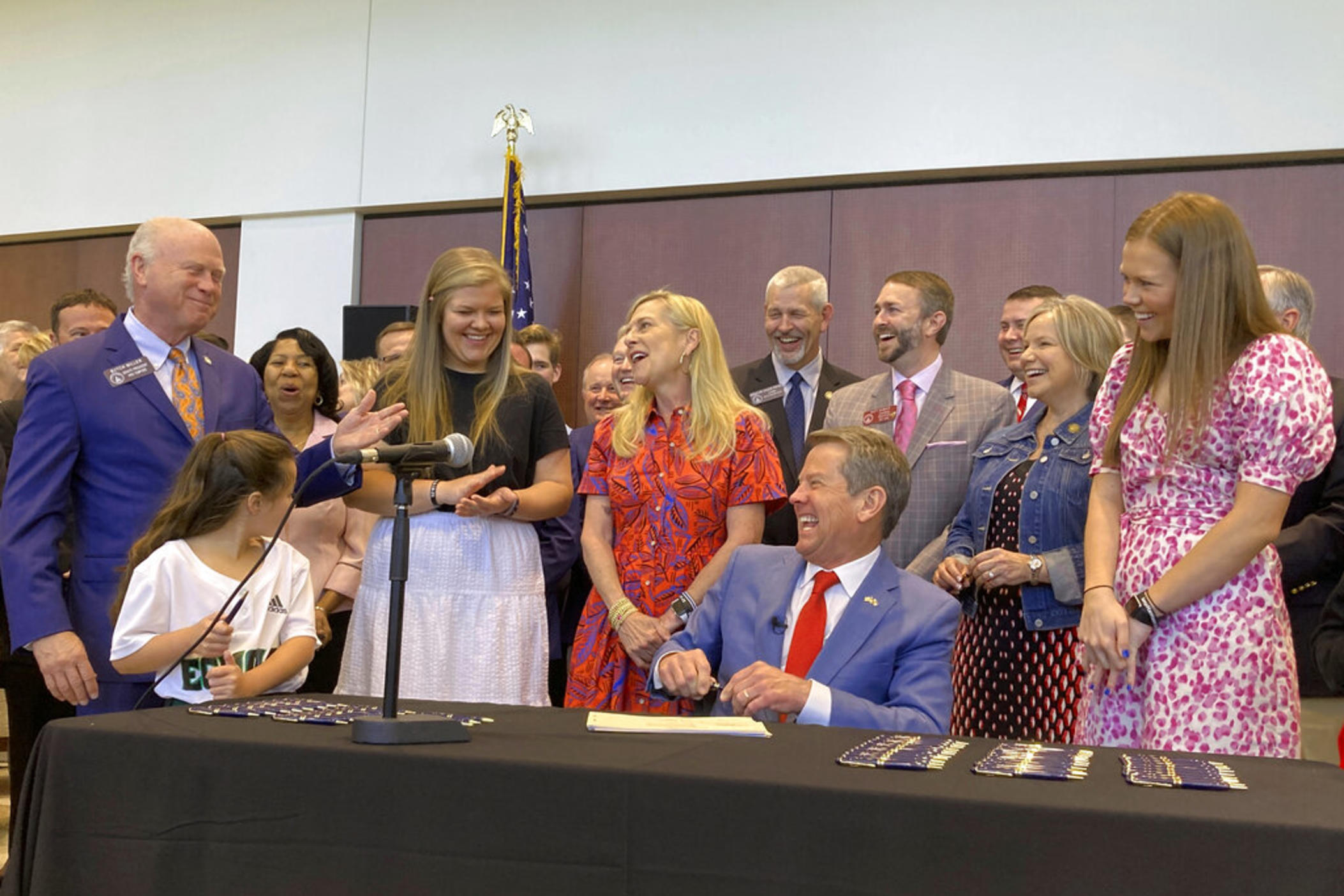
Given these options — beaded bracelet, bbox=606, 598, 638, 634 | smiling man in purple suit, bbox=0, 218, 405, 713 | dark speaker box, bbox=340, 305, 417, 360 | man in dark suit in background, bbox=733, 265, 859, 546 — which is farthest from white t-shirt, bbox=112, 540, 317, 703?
dark speaker box, bbox=340, 305, 417, 360

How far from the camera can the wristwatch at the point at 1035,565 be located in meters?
3.10

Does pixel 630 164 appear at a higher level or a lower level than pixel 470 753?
higher

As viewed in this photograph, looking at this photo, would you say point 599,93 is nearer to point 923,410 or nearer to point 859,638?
point 923,410

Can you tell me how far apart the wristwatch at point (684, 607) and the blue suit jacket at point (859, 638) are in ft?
1.65

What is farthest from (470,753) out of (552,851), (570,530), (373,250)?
(373,250)

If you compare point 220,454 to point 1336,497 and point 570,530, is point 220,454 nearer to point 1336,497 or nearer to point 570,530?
point 570,530

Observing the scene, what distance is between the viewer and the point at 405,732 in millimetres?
1893

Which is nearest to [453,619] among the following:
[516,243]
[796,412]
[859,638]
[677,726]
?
[859,638]

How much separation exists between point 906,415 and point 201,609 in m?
2.15

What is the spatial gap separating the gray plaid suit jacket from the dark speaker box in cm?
353

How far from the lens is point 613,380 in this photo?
510cm

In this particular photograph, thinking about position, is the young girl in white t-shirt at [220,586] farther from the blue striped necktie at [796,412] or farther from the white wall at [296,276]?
the white wall at [296,276]

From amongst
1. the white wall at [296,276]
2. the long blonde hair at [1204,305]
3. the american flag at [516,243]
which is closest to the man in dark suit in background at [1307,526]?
the long blonde hair at [1204,305]

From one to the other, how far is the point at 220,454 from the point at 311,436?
1.36m
